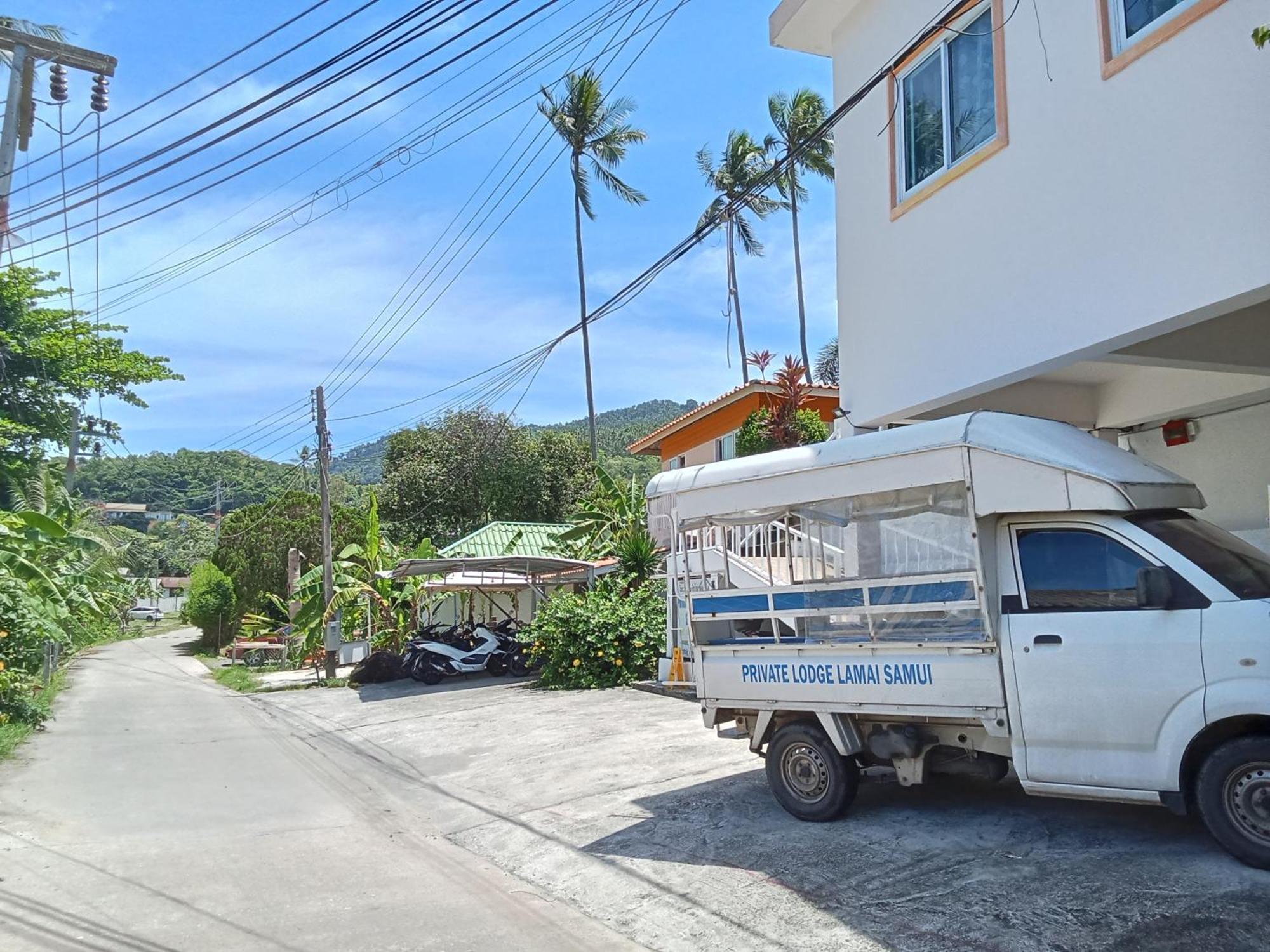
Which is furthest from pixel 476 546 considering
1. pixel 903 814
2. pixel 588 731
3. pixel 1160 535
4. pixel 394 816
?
pixel 1160 535

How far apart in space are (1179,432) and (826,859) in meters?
5.79

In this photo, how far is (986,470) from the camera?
5996 mm

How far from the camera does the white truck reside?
5.14 metres

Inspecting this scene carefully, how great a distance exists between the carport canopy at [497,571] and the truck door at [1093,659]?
13.9 meters

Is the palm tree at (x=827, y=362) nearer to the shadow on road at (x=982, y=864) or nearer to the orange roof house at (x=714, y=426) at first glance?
the orange roof house at (x=714, y=426)

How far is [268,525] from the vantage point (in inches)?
1551

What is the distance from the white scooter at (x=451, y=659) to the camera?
1961cm

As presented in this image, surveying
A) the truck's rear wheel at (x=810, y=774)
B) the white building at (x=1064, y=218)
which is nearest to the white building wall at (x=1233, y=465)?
the white building at (x=1064, y=218)

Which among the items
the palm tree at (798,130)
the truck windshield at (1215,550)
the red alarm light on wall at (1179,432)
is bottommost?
the truck windshield at (1215,550)

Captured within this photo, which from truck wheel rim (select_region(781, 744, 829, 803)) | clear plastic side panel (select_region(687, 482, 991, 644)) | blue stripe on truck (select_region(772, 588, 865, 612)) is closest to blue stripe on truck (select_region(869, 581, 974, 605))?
clear plastic side panel (select_region(687, 482, 991, 644))

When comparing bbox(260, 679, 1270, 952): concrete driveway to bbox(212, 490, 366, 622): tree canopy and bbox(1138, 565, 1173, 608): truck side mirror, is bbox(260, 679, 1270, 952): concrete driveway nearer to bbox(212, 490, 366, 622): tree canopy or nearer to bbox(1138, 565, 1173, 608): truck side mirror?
bbox(1138, 565, 1173, 608): truck side mirror

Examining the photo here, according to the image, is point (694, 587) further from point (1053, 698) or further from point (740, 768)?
point (1053, 698)

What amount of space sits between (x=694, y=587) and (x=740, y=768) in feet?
6.25

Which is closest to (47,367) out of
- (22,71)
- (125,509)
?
(22,71)
